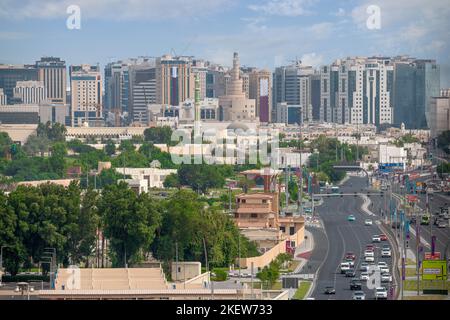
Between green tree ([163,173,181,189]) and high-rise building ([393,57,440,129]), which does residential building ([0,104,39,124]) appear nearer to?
high-rise building ([393,57,440,129])

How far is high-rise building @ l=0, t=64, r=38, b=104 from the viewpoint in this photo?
116 feet

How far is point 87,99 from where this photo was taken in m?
41.3

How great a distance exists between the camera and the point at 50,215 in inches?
364

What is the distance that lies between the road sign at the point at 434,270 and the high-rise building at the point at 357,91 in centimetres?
2683

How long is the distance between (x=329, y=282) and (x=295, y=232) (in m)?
4.11

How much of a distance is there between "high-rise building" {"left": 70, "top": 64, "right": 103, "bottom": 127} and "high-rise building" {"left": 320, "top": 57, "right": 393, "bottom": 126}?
5793 millimetres

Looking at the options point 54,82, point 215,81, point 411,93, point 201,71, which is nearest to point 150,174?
point 411,93

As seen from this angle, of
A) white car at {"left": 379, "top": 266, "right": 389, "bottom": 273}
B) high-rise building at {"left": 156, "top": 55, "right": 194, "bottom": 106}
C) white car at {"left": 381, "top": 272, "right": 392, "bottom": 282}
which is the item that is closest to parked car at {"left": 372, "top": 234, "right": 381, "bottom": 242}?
white car at {"left": 379, "top": 266, "right": 389, "bottom": 273}

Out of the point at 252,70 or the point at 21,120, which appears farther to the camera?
the point at 252,70

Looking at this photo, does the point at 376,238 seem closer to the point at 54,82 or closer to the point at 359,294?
the point at 359,294

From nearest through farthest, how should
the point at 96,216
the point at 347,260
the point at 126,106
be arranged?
the point at 96,216, the point at 347,260, the point at 126,106

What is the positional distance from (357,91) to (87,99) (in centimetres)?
765

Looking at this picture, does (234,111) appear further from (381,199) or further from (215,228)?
(215,228)

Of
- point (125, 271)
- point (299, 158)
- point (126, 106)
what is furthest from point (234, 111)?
point (125, 271)
